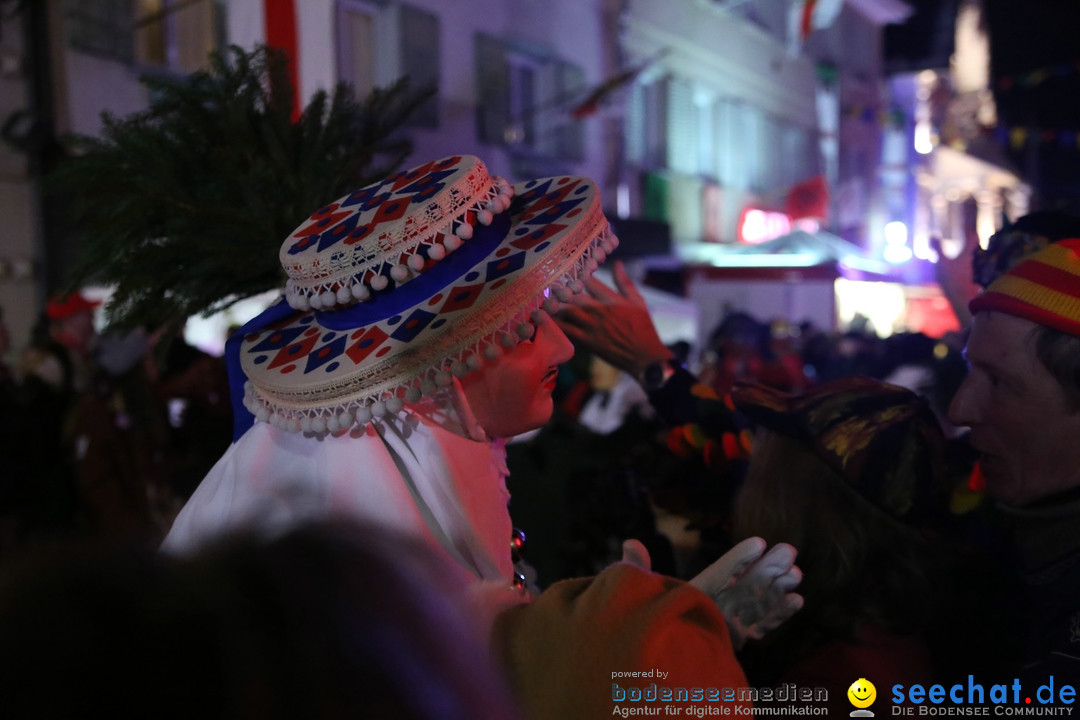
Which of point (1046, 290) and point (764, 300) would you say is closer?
point (1046, 290)

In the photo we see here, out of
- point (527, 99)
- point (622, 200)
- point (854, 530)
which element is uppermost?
point (854, 530)

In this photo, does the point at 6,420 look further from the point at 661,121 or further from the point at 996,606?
the point at 661,121

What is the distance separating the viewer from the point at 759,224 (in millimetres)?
16750

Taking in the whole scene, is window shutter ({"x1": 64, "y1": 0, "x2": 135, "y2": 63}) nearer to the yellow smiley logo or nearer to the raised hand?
the raised hand

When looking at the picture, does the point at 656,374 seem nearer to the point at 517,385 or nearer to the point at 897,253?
the point at 517,385

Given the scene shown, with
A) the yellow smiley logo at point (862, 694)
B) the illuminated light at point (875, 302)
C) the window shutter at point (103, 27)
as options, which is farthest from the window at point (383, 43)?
the illuminated light at point (875, 302)

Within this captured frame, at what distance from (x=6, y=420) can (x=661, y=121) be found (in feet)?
35.7

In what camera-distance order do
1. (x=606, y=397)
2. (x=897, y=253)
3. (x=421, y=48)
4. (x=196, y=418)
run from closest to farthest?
1. (x=196, y=418)
2. (x=606, y=397)
3. (x=421, y=48)
4. (x=897, y=253)

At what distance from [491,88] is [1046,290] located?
10061 mm

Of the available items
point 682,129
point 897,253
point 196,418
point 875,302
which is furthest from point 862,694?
point 897,253

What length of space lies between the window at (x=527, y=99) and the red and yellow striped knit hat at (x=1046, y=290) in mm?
9562

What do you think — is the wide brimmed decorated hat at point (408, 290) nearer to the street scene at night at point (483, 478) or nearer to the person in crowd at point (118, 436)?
the street scene at night at point (483, 478)

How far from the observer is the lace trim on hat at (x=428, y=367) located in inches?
51.2

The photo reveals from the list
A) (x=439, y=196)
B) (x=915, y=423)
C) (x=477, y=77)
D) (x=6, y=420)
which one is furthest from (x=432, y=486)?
(x=477, y=77)
